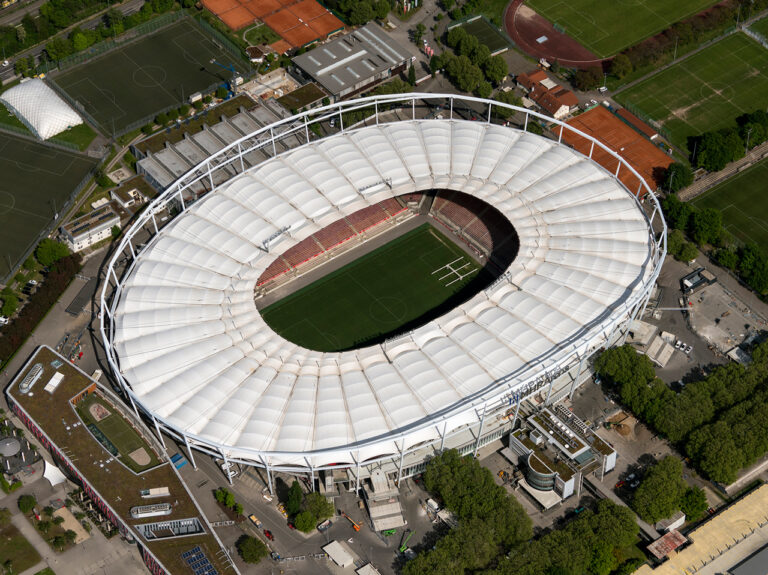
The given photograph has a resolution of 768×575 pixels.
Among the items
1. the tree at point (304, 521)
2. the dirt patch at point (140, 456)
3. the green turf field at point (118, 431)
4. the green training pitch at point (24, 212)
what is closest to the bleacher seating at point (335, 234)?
the green turf field at point (118, 431)

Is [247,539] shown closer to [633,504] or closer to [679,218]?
[633,504]

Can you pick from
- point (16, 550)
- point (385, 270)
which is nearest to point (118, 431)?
point (16, 550)

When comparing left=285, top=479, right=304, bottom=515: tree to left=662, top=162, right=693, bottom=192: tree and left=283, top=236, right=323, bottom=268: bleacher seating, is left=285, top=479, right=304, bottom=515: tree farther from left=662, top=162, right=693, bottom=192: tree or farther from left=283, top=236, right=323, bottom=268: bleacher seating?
left=662, top=162, right=693, bottom=192: tree

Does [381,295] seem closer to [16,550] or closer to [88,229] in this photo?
[88,229]

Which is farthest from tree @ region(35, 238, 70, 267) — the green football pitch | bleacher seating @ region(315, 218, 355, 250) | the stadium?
bleacher seating @ region(315, 218, 355, 250)

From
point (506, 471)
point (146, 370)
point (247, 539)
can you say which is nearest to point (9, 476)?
point (146, 370)
